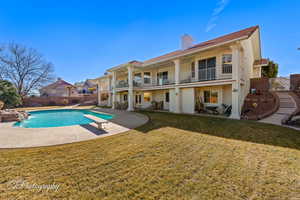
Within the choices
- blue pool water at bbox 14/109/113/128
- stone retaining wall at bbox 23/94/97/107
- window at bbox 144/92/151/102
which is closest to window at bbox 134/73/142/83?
window at bbox 144/92/151/102

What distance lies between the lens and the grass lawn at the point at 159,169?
222 cm

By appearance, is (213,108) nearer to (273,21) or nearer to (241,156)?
(241,156)

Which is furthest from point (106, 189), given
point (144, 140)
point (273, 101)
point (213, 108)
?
point (273, 101)

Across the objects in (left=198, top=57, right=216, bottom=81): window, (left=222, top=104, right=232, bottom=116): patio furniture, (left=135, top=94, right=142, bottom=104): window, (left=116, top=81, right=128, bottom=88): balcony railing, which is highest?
(left=198, top=57, right=216, bottom=81): window

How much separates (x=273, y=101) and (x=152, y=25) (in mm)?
14730

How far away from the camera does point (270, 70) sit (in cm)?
2097

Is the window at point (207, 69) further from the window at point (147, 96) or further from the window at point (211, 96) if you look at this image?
the window at point (147, 96)

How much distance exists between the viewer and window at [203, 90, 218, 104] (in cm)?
1203

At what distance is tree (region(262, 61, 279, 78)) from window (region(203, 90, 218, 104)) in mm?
16202

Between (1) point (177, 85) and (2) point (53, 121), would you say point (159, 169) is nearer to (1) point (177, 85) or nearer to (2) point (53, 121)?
(1) point (177, 85)

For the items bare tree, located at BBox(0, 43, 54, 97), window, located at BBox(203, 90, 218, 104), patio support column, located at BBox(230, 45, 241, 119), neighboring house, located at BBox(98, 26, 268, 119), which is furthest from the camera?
bare tree, located at BBox(0, 43, 54, 97)

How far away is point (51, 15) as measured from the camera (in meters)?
11.9

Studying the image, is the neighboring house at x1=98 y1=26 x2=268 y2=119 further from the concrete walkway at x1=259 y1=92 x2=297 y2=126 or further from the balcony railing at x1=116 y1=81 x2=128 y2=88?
the concrete walkway at x1=259 y1=92 x2=297 y2=126

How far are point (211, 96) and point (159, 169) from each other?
1140cm
